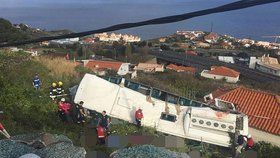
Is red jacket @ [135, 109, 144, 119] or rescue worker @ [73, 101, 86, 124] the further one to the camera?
red jacket @ [135, 109, 144, 119]

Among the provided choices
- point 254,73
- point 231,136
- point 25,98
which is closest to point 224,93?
point 231,136

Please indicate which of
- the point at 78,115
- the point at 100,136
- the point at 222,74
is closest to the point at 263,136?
the point at 78,115

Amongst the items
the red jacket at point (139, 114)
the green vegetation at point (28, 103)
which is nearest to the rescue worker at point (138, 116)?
the red jacket at point (139, 114)

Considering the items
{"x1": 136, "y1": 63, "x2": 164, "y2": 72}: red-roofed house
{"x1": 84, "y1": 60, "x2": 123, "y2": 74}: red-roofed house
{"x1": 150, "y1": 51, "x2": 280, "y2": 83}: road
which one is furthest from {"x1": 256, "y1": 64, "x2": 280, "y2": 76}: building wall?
{"x1": 84, "y1": 60, "x2": 123, "y2": 74}: red-roofed house

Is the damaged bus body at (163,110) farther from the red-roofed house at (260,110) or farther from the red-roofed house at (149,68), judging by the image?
the red-roofed house at (149,68)

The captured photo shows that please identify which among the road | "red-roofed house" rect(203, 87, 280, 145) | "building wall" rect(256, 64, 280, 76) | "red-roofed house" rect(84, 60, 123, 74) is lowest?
"building wall" rect(256, 64, 280, 76)

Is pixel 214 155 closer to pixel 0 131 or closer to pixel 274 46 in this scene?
pixel 0 131

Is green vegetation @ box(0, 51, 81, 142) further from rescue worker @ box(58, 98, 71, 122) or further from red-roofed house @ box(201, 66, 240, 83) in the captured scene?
red-roofed house @ box(201, 66, 240, 83)
